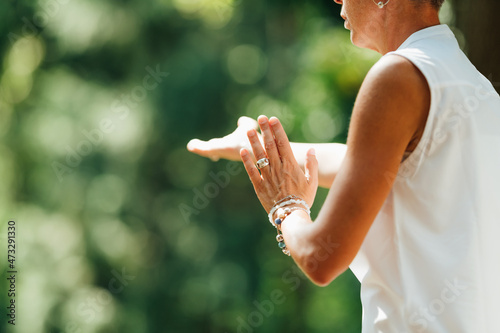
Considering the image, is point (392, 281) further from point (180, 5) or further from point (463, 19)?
point (180, 5)

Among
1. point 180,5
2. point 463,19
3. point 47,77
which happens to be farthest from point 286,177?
point 47,77

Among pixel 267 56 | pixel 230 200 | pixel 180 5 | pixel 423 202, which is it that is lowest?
pixel 230 200

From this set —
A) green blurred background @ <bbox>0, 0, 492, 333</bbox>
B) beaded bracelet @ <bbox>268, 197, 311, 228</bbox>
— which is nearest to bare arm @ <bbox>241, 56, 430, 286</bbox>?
beaded bracelet @ <bbox>268, 197, 311, 228</bbox>

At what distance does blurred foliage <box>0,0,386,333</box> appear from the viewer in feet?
18.2

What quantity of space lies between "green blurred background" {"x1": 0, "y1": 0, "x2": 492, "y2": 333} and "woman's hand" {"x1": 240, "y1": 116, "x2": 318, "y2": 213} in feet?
14.1

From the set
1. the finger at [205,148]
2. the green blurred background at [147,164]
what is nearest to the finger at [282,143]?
the finger at [205,148]

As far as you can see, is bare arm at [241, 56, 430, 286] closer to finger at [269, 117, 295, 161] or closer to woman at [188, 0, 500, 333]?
woman at [188, 0, 500, 333]

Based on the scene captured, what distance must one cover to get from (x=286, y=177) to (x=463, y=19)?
1.78 metres

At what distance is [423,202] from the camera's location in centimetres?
93

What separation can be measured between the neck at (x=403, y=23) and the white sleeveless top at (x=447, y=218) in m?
0.10

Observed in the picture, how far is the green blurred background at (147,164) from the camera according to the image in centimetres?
554

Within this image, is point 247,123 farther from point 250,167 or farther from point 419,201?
point 419,201

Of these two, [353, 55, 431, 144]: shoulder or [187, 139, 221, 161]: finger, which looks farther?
[187, 139, 221, 161]: finger

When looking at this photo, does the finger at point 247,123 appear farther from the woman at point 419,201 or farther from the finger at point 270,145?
the woman at point 419,201
